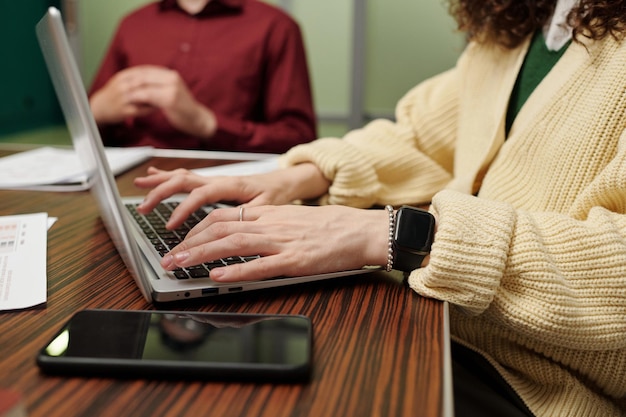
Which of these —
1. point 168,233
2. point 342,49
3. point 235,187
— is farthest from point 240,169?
point 342,49

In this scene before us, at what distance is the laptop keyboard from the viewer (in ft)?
1.87

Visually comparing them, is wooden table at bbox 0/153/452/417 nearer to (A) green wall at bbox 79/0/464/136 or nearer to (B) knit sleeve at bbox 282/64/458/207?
(B) knit sleeve at bbox 282/64/458/207

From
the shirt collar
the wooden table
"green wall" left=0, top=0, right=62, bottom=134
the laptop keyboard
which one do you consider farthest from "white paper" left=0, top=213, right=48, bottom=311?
"green wall" left=0, top=0, right=62, bottom=134

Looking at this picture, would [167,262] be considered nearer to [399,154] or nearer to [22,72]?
[399,154]

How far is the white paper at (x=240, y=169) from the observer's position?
105 cm

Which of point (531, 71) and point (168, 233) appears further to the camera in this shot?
point (531, 71)

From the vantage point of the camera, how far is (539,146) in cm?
78

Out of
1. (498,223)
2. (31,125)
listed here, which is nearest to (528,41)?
(498,223)

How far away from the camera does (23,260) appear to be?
65 centimetres

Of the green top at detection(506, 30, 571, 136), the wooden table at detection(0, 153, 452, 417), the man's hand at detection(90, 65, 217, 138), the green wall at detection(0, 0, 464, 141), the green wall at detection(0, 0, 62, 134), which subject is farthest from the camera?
the green wall at detection(0, 0, 464, 141)

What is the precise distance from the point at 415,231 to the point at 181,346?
26cm

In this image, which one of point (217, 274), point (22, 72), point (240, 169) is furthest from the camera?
point (22, 72)

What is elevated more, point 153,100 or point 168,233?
point 168,233

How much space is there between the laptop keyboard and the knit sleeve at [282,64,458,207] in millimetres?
205
